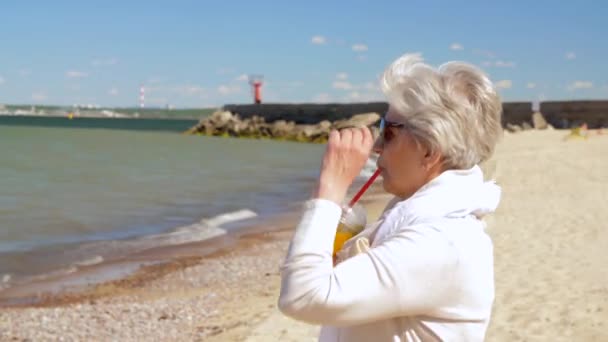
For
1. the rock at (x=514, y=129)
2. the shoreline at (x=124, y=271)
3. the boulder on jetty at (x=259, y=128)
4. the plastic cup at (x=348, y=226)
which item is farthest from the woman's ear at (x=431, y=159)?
the boulder on jetty at (x=259, y=128)

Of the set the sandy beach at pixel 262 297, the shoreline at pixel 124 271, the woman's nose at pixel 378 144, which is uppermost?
the woman's nose at pixel 378 144

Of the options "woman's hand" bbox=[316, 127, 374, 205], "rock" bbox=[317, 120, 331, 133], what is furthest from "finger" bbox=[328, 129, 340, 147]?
"rock" bbox=[317, 120, 331, 133]

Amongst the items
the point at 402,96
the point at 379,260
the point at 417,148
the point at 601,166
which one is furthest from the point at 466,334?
Answer: the point at 601,166

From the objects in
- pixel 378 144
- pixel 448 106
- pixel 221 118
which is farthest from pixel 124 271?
pixel 221 118

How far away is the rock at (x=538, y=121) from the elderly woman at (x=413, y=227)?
4987 centimetres

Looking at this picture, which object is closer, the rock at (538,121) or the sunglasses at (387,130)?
the sunglasses at (387,130)

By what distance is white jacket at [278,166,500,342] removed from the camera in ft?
5.04

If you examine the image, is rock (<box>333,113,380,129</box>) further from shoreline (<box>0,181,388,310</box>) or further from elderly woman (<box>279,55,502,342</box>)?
shoreline (<box>0,181,388,310</box>)

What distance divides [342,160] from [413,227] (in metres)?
0.22

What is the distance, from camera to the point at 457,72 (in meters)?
1.75

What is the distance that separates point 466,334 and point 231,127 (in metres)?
66.8

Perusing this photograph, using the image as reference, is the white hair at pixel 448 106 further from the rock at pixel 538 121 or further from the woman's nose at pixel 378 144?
the rock at pixel 538 121

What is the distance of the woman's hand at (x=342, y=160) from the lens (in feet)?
5.50

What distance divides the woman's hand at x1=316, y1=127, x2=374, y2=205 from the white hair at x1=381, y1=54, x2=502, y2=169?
0.11 metres
